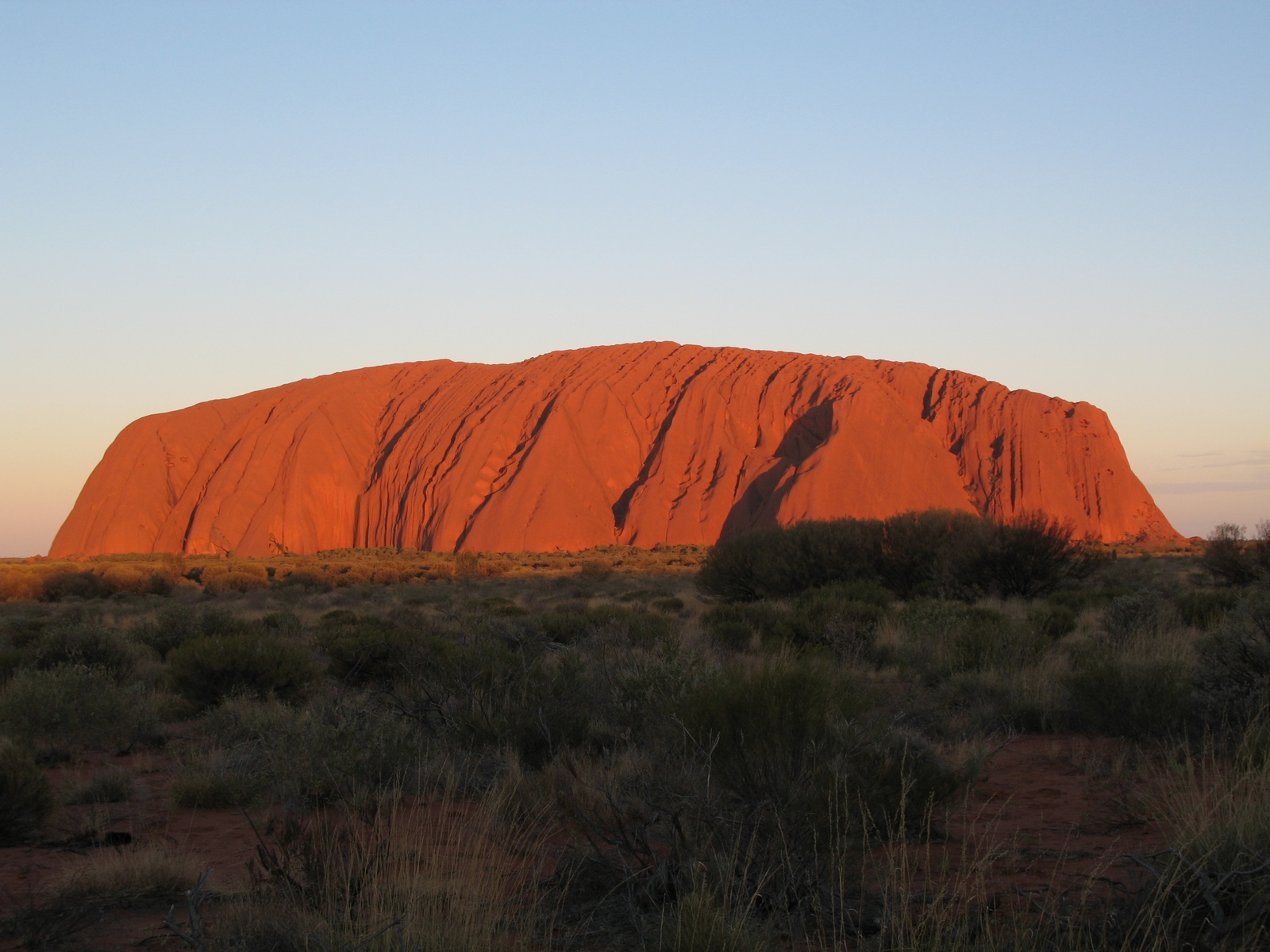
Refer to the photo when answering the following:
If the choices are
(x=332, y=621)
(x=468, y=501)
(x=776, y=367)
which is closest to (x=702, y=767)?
(x=332, y=621)

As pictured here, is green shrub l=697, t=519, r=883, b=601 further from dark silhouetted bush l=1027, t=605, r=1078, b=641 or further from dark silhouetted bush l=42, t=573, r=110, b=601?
dark silhouetted bush l=42, t=573, r=110, b=601

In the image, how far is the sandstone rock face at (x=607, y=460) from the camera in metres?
58.3

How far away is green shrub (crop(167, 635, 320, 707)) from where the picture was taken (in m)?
8.95

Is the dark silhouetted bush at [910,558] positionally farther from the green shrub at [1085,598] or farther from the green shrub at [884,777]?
the green shrub at [884,777]

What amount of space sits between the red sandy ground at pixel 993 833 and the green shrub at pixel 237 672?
2431 millimetres

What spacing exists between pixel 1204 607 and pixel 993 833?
935 cm

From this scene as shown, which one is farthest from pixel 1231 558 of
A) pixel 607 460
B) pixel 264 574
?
pixel 607 460

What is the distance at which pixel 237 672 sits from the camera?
29.5 ft

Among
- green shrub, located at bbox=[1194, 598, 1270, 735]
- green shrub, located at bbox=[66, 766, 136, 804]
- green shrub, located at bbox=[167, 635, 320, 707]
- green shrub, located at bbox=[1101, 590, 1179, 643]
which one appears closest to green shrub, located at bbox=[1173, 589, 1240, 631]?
green shrub, located at bbox=[1101, 590, 1179, 643]

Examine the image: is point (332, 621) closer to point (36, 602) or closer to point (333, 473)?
point (36, 602)

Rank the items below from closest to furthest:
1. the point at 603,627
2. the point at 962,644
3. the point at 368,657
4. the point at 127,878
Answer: the point at 127,878, the point at 962,644, the point at 368,657, the point at 603,627

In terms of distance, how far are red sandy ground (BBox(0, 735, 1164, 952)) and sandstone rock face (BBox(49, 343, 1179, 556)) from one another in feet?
156

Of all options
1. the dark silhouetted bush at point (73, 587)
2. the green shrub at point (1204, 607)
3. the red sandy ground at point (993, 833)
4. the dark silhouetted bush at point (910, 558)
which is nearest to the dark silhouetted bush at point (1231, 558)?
the dark silhouetted bush at point (910, 558)

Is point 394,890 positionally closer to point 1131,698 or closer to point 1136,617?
point 1131,698
